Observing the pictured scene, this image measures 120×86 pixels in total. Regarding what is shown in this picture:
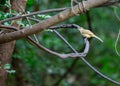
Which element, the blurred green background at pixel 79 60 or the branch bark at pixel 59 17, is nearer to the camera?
the branch bark at pixel 59 17

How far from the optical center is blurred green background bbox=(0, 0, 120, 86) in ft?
7.89

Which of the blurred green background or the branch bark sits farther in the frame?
the blurred green background

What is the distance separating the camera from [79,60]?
3.19 m

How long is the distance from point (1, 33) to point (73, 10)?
268 mm

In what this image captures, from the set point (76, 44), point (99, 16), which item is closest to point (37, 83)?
point (76, 44)

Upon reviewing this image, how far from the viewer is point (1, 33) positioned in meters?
1.13

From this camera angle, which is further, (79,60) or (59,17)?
(79,60)

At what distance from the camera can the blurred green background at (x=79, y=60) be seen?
2.40 m

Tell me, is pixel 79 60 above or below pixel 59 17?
below

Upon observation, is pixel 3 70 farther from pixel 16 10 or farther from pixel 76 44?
pixel 76 44

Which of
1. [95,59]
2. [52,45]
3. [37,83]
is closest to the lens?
[37,83]

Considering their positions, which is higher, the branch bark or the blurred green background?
the branch bark

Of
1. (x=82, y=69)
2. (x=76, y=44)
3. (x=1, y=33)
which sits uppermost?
(x=1, y=33)

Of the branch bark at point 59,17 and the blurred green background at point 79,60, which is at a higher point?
the branch bark at point 59,17
